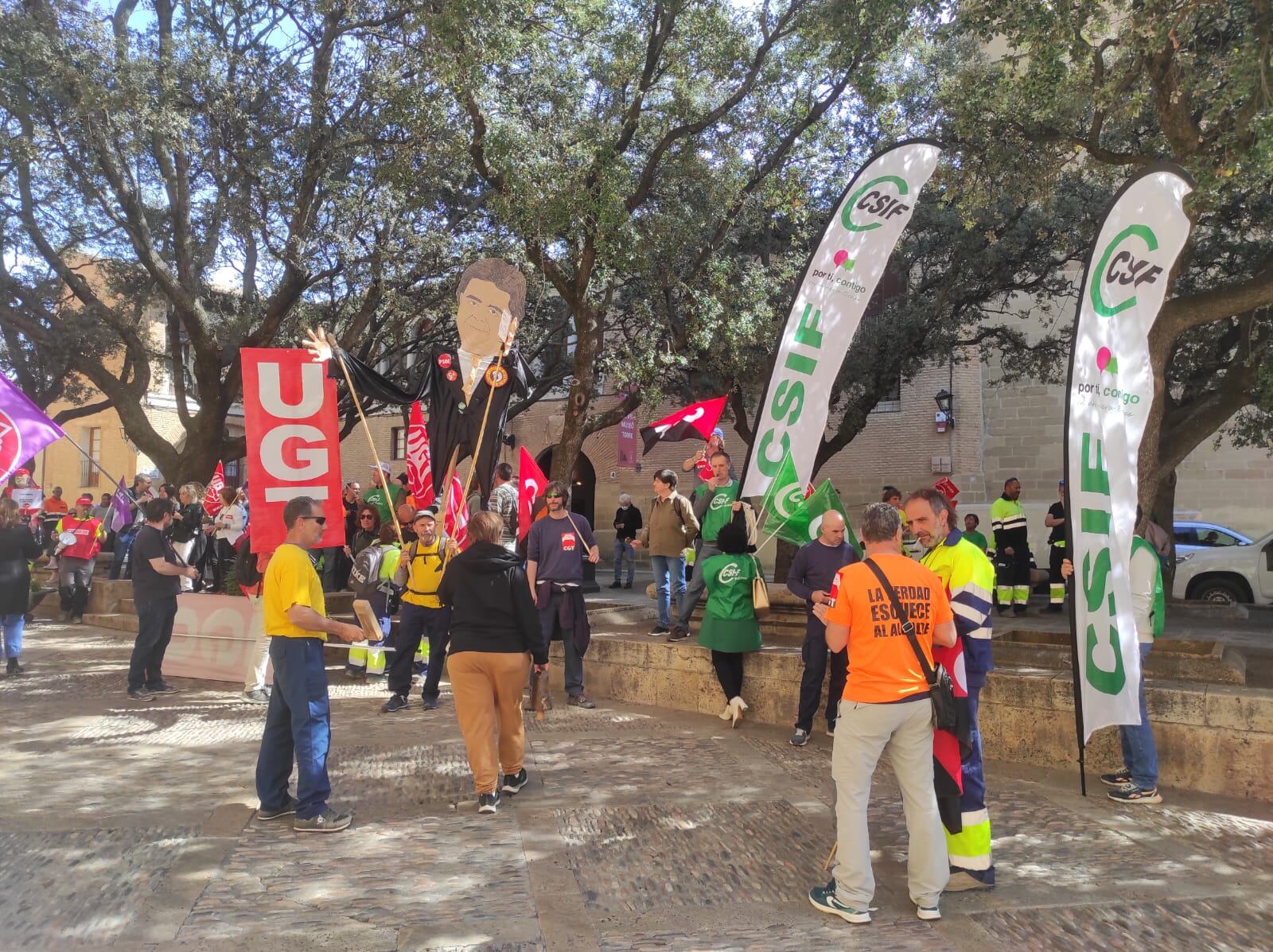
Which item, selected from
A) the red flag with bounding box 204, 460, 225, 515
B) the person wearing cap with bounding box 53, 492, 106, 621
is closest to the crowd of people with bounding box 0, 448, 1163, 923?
the person wearing cap with bounding box 53, 492, 106, 621

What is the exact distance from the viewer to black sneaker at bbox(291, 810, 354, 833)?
16.5ft

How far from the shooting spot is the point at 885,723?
4.01 meters

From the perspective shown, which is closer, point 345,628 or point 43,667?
point 345,628

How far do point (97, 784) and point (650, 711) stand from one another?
4057 mm

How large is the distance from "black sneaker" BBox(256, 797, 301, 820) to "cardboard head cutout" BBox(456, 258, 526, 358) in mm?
4255

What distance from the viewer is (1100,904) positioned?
162 inches

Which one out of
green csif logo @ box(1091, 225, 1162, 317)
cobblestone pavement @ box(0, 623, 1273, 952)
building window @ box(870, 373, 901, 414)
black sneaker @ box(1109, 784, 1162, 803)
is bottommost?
cobblestone pavement @ box(0, 623, 1273, 952)

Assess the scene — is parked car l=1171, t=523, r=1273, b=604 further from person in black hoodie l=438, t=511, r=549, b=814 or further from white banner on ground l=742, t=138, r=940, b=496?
person in black hoodie l=438, t=511, r=549, b=814

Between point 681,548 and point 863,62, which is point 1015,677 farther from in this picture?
point 863,62

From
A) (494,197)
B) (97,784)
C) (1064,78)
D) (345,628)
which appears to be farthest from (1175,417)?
(97,784)

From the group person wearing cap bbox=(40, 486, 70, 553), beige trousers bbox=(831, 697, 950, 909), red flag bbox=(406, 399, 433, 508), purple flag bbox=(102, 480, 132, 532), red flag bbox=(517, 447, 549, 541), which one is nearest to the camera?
beige trousers bbox=(831, 697, 950, 909)

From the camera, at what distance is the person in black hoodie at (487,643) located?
17.6ft

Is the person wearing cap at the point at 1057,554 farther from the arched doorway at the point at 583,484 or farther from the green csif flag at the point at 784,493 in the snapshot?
the arched doorway at the point at 583,484

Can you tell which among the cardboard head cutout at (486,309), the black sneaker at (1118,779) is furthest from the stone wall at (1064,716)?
the cardboard head cutout at (486,309)
